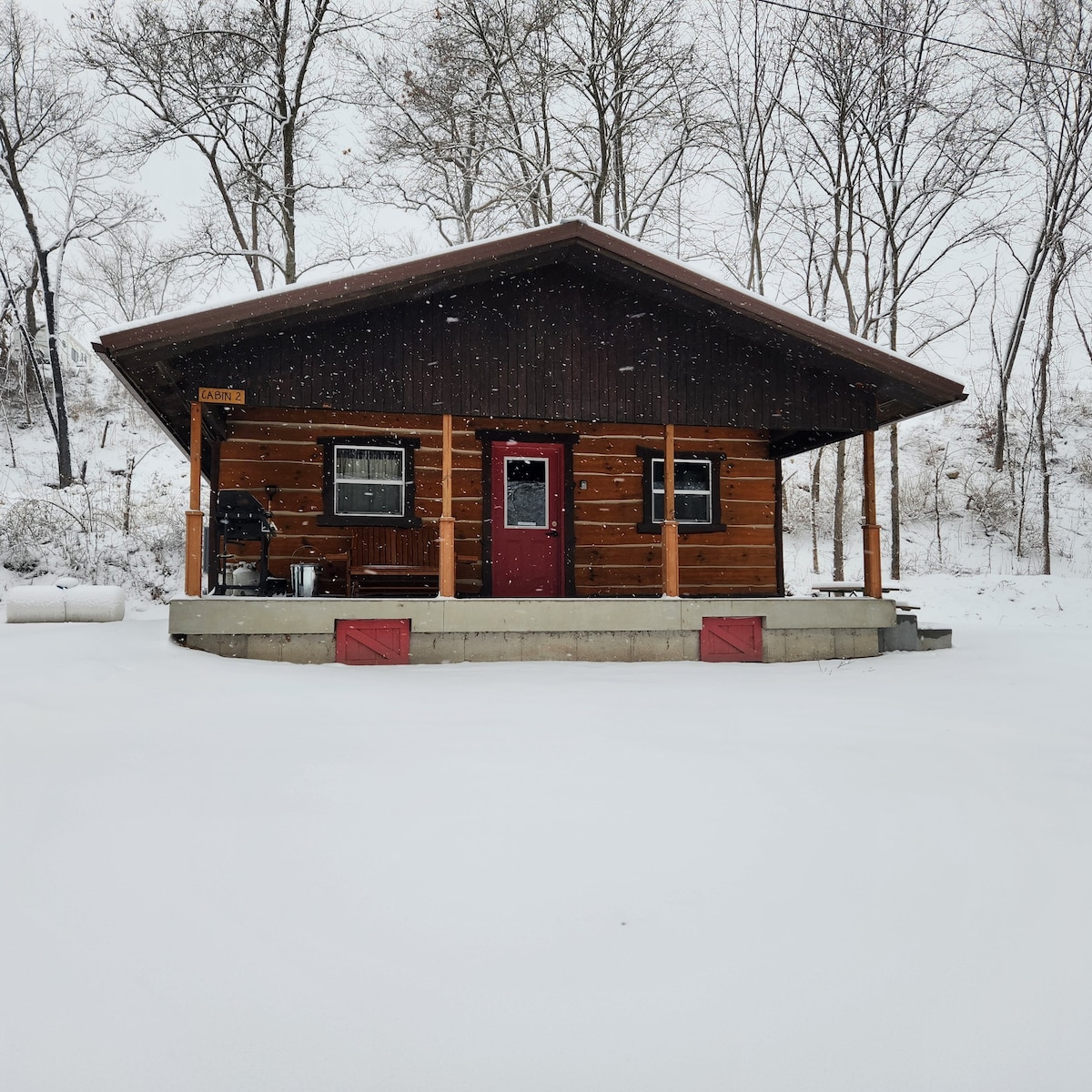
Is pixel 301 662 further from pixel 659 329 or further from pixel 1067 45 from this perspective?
pixel 1067 45

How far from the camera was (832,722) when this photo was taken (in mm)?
5328

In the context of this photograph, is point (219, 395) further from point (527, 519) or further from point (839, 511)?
point (839, 511)

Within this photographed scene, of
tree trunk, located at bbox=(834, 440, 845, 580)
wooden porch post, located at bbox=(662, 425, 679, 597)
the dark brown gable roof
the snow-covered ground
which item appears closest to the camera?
the snow-covered ground

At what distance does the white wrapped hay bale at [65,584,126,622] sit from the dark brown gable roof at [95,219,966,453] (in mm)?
2305

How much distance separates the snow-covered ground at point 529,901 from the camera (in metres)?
2.20

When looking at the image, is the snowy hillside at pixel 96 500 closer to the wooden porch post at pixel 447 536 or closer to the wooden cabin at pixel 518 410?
the wooden cabin at pixel 518 410

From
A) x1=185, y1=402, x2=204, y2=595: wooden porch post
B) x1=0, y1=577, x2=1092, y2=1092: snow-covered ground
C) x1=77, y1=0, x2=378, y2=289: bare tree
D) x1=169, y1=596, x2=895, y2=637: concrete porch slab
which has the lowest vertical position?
x1=0, y1=577, x2=1092, y2=1092: snow-covered ground

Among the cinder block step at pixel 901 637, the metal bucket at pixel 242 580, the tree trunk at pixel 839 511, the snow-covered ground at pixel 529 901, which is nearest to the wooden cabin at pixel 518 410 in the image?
the metal bucket at pixel 242 580

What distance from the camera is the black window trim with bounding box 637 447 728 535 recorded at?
10.8m

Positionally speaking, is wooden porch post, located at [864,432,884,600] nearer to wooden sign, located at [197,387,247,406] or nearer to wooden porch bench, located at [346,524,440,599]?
wooden porch bench, located at [346,524,440,599]

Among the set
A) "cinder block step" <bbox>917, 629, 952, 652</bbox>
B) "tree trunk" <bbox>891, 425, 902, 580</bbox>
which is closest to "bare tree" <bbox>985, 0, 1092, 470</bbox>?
"tree trunk" <bbox>891, 425, 902, 580</bbox>

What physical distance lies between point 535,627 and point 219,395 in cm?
398

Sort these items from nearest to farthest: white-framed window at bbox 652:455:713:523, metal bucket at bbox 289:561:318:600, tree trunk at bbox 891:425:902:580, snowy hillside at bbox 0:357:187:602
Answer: metal bucket at bbox 289:561:318:600
white-framed window at bbox 652:455:713:523
snowy hillside at bbox 0:357:187:602
tree trunk at bbox 891:425:902:580

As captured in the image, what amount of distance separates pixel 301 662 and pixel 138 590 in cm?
800
